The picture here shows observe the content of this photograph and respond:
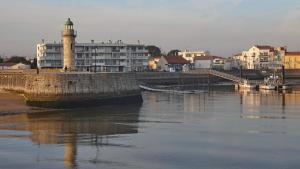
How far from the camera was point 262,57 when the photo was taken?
12688 centimetres

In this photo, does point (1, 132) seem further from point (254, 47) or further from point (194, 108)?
point (254, 47)

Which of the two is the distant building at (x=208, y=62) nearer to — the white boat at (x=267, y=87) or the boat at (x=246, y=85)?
the boat at (x=246, y=85)

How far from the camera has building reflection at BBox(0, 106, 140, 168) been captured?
75.4 ft

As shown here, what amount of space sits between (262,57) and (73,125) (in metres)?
103

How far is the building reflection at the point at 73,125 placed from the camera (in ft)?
75.4

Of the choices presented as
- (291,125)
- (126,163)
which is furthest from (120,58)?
(126,163)

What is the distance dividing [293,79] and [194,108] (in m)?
58.4

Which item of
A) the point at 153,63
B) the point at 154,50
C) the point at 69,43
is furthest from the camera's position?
the point at 154,50

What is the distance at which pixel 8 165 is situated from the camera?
17938 millimetres

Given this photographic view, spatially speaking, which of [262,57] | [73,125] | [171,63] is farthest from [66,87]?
[262,57]

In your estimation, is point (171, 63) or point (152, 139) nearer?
point (152, 139)

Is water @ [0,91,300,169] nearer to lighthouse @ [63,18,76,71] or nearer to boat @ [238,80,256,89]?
lighthouse @ [63,18,76,71]

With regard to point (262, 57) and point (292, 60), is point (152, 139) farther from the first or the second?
point (262, 57)

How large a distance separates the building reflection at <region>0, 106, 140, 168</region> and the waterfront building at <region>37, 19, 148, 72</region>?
4481 cm
